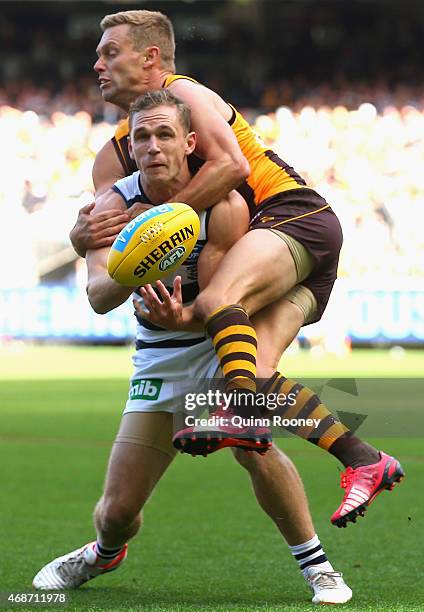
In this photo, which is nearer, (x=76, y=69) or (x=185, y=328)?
(x=185, y=328)

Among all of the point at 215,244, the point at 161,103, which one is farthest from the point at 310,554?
the point at 161,103

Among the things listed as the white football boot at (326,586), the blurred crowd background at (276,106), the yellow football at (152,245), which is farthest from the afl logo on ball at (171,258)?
the blurred crowd background at (276,106)

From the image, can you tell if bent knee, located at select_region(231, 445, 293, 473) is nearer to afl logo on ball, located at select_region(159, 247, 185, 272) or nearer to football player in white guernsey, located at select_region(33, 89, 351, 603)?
football player in white guernsey, located at select_region(33, 89, 351, 603)

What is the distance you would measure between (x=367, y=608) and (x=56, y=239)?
64.0ft

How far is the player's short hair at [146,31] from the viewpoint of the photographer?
16.3ft

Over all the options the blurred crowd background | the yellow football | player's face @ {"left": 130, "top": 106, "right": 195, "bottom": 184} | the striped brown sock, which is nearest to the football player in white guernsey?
player's face @ {"left": 130, "top": 106, "right": 195, "bottom": 184}

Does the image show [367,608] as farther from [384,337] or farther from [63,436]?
[384,337]

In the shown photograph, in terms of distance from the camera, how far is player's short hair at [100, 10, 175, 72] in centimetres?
498

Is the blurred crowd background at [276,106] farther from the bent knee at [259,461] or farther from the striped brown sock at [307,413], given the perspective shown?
the striped brown sock at [307,413]

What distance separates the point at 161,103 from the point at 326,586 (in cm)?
198

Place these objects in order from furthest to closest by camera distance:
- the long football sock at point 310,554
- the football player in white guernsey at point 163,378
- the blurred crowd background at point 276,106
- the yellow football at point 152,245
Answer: the blurred crowd background at point 276,106
the long football sock at point 310,554
the football player in white guernsey at point 163,378
the yellow football at point 152,245

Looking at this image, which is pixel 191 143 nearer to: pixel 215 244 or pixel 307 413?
pixel 215 244

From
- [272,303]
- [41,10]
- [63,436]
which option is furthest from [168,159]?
[41,10]

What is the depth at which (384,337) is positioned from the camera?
2128 cm
